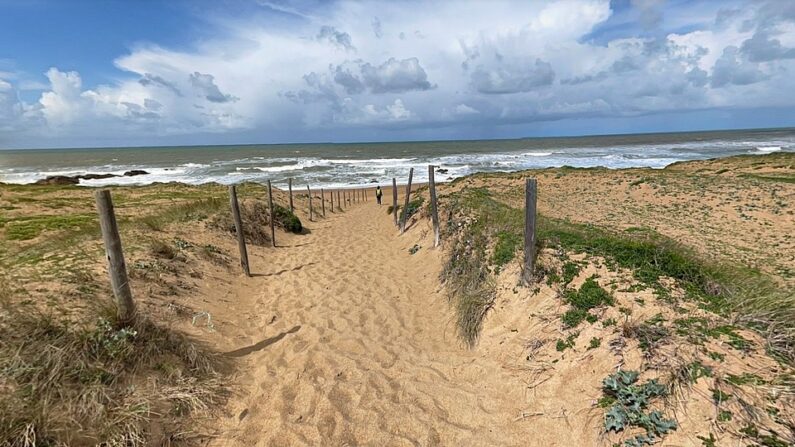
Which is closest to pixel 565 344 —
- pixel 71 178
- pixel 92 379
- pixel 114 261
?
pixel 92 379

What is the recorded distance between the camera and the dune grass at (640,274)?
144 inches

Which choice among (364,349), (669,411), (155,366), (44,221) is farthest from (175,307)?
(44,221)

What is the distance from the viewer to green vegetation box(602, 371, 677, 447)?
311 centimetres

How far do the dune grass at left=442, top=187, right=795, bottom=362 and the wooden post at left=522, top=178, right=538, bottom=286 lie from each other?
0.65m

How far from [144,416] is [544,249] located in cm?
566

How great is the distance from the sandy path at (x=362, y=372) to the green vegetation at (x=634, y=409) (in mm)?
897

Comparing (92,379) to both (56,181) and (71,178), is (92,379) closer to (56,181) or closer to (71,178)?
(56,181)

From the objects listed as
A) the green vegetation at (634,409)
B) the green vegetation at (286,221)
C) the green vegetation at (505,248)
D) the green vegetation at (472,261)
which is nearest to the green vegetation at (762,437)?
the green vegetation at (634,409)

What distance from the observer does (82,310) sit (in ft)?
16.0

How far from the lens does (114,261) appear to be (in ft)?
14.8

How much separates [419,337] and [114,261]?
4.38m

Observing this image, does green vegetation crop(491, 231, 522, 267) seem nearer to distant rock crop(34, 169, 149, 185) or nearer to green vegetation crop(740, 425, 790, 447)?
green vegetation crop(740, 425, 790, 447)

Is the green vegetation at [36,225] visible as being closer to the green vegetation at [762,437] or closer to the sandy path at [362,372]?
the sandy path at [362,372]

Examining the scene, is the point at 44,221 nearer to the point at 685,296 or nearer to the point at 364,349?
the point at 364,349
